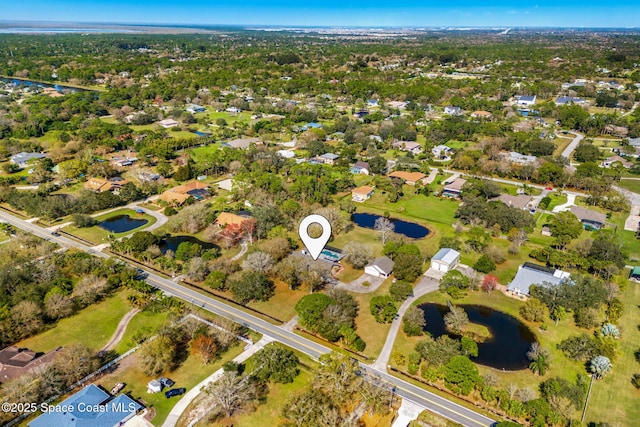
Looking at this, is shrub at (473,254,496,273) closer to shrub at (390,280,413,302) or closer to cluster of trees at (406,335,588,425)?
shrub at (390,280,413,302)

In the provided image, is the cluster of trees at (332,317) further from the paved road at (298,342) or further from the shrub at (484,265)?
the shrub at (484,265)

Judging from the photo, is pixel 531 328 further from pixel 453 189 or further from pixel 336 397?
pixel 453 189

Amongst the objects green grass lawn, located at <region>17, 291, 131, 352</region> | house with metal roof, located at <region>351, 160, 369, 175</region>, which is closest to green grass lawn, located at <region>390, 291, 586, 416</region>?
green grass lawn, located at <region>17, 291, 131, 352</region>

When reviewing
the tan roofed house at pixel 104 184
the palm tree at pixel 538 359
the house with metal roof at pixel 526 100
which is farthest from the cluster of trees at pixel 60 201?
the house with metal roof at pixel 526 100

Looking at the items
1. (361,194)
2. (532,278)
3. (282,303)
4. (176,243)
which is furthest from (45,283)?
(532,278)

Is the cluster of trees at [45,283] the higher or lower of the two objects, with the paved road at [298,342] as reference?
higher

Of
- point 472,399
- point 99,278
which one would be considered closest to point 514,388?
point 472,399
